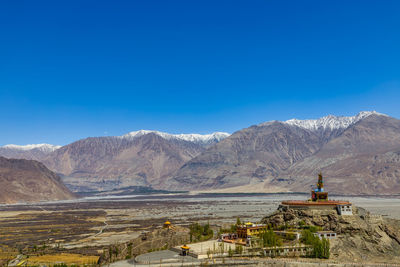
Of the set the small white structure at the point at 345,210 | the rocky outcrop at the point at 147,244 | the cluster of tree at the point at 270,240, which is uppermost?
the small white structure at the point at 345,210

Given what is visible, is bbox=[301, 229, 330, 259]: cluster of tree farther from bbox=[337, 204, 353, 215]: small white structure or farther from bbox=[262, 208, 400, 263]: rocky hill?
bbox=[337, 204, 353, 215]: small white structure

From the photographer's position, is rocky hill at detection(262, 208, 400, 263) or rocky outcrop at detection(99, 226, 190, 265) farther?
rocky outcrop at detection(99, 226, 190, 265)

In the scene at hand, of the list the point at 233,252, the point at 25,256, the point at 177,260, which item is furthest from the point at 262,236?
the point at 25,256

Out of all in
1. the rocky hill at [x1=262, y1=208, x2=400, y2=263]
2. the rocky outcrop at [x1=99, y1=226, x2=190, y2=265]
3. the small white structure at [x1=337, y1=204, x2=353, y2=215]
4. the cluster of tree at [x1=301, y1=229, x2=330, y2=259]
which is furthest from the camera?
the small white structure at [x1=337, y1=204, x2=353, y2=215]

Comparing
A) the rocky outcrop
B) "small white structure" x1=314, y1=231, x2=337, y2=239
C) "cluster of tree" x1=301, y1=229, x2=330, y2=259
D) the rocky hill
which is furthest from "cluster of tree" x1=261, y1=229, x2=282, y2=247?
the rocky outcrop

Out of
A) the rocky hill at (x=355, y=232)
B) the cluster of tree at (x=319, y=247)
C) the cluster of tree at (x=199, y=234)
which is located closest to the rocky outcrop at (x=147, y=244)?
the cluster of tree at (x=199, y=234)

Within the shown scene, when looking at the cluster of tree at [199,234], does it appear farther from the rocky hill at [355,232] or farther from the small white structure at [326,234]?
the small white structure at [326,234]

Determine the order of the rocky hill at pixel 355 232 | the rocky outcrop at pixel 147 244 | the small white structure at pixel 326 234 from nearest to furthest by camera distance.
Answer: the rocky hill at pixel 355 232
the small white structure at pixel 326 234
the rocky outcrop at pixel 147 244

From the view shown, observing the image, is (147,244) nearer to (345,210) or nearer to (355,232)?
(345,210)

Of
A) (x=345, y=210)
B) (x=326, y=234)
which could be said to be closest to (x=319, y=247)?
(x=326, y=234)

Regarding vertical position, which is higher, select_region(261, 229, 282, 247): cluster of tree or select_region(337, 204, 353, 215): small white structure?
select_region(337, 204, 353, 215): small white structure
